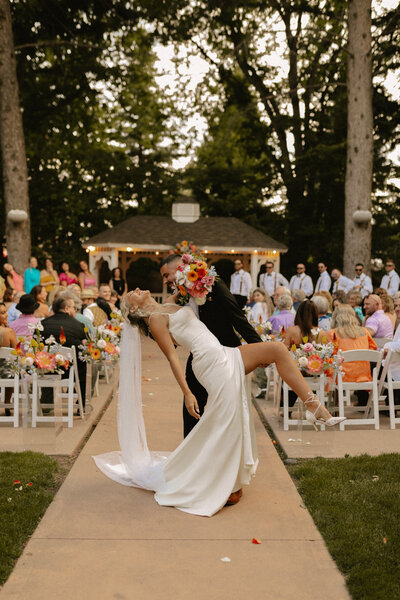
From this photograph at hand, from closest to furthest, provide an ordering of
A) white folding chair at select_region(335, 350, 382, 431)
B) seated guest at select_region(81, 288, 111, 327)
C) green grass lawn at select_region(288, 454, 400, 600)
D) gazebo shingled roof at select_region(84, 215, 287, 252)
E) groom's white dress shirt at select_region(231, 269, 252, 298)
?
1. green grass lawn at select_region(288, 454, 400, 600)
2. white folding chair at select_region(335, 350, 382, 431)
3. seated guest at select_region(81, 288, 111, 327)
4. groom's white dress shirt at select_region(231, 269, 252, 298)
5. gazebo shingled roof at select_region(84, 215, 287, 252)

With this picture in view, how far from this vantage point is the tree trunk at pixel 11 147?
19234mm

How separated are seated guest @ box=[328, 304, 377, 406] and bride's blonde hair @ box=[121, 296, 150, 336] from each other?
3.13 metres

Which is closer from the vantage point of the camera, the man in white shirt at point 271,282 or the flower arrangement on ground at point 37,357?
the flower arrangement on ground at point 37,357

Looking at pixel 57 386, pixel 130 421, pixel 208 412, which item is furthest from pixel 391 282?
pixel 208 412

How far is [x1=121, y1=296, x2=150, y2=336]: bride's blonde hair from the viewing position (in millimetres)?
5512

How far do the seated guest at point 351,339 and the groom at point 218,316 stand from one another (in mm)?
2695

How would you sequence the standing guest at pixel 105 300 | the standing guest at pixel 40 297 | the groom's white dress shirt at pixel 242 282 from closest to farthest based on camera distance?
the standing guest at pixel 40 297, the standing guest at pixel 105 300, the groom's white dress shirt at pixel 242 282

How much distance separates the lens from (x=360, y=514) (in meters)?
4.90

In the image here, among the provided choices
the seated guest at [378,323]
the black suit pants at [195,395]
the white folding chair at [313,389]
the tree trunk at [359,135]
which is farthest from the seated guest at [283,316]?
the tree trunk at [359,135]

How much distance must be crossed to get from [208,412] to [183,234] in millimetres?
21591

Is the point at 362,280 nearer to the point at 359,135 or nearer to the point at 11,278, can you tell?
the point at 359,135

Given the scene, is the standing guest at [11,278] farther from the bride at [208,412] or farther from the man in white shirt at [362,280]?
the bride at [208,412]

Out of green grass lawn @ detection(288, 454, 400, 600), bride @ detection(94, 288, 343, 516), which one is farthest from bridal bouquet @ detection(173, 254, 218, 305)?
green grass lawn @ detection(288, 454, 400, 600)

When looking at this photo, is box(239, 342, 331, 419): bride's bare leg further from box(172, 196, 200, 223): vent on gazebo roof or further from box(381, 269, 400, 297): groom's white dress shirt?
box(172, 196, 200, 223): vent on gazebo roof
